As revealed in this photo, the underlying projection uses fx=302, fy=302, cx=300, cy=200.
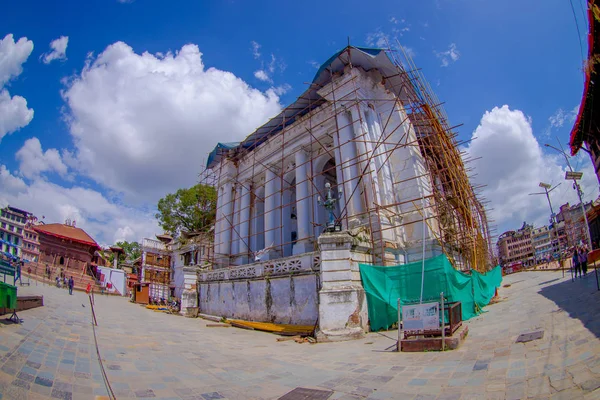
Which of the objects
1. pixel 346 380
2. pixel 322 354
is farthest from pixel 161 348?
pixel 346 380

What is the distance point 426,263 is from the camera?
10.9 meters

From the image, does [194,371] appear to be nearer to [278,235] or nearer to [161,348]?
[161,348]

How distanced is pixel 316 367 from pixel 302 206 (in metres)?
13.4

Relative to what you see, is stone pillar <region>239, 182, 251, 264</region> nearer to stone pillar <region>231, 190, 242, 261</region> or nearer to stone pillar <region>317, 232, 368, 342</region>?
stone pillar <region>231, 190, 242, 261</region>

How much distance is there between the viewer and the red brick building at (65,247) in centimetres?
4353

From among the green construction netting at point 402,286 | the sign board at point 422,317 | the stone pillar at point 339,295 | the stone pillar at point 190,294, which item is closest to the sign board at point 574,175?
the green construction netting at point 402,286

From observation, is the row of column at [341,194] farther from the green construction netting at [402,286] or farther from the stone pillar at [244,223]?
the green construction netting at [402,286]

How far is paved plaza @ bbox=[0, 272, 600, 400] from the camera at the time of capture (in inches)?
163

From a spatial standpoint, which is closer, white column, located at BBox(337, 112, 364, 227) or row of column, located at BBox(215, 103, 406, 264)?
white column, located at BBox(337, 112, 364, 227)

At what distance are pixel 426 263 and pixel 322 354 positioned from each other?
16.9ft

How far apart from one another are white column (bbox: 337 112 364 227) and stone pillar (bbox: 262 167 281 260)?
21.6ft

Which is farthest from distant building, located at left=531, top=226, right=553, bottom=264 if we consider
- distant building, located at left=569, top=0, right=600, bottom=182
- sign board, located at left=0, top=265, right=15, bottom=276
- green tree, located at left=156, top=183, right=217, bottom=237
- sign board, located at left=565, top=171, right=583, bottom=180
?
sign board, located at left=0, top=265, right=15, bottom=276

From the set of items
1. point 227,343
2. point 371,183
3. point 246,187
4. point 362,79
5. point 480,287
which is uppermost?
point 362,79

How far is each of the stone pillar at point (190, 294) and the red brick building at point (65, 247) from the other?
3249 centimetres
